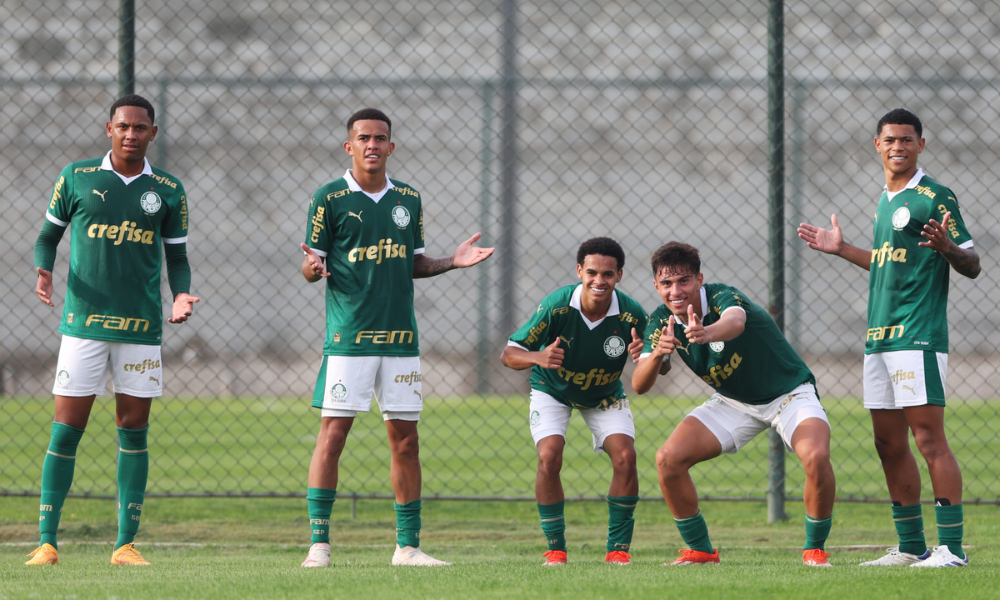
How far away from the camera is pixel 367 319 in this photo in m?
4.37

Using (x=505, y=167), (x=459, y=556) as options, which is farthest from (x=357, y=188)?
(x=505, y=167)

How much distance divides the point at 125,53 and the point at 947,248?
14.7ft

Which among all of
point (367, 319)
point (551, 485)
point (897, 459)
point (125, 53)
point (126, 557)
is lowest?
point (126, 557)

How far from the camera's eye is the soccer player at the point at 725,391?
13.6 feet

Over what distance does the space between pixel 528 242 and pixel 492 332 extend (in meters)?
1.97

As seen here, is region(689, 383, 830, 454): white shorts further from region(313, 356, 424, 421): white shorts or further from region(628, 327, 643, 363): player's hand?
region(313, 356, 424, 421): white shorts

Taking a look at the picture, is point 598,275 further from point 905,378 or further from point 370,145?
point 905,378

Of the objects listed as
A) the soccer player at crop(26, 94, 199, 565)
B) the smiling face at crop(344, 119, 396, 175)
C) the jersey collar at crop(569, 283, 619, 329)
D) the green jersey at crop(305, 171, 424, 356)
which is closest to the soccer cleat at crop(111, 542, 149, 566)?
the soccer player at crop(26, 94, 199, 565)

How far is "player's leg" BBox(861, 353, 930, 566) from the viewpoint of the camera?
4.29m

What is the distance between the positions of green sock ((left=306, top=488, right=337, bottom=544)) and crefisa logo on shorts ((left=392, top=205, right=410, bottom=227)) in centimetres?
123

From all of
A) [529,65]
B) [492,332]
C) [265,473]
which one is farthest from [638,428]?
[529,65]

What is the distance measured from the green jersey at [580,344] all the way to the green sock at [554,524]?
0.49m

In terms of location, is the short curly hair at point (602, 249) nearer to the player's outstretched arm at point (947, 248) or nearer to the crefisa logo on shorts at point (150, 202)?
the player's outstretched arm at point (947, 248)

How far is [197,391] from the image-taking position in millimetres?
14438
